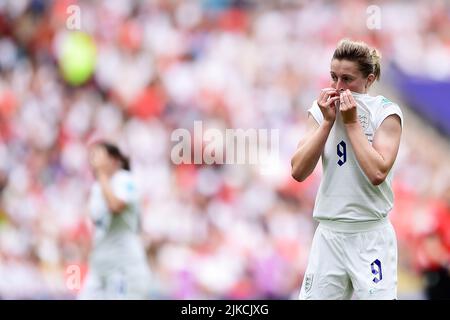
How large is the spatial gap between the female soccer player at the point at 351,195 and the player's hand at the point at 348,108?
0.6 inches

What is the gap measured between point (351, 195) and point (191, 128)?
11.8 ft

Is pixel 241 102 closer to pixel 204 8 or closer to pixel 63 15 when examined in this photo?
pixel 204 8

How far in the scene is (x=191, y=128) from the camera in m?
7.45

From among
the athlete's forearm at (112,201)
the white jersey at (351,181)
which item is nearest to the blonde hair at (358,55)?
the white jersey at (351,181)

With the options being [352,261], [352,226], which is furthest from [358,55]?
[352,261]

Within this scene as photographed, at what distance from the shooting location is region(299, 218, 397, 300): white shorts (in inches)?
155

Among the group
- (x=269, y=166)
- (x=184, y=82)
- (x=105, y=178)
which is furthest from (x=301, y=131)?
(x=105, y=178)

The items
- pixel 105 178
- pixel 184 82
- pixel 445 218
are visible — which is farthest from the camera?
pixel 184 82

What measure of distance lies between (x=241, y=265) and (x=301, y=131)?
3.66 ft

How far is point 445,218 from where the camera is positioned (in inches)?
283

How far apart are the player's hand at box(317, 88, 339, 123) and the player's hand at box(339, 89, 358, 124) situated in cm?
3

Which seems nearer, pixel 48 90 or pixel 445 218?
pixel 445 218

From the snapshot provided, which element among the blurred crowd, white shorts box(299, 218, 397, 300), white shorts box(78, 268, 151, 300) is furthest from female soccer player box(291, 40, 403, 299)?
the blurred crowd

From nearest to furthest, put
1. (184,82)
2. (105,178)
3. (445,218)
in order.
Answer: (105,178) → (445,218) → (184,82)
